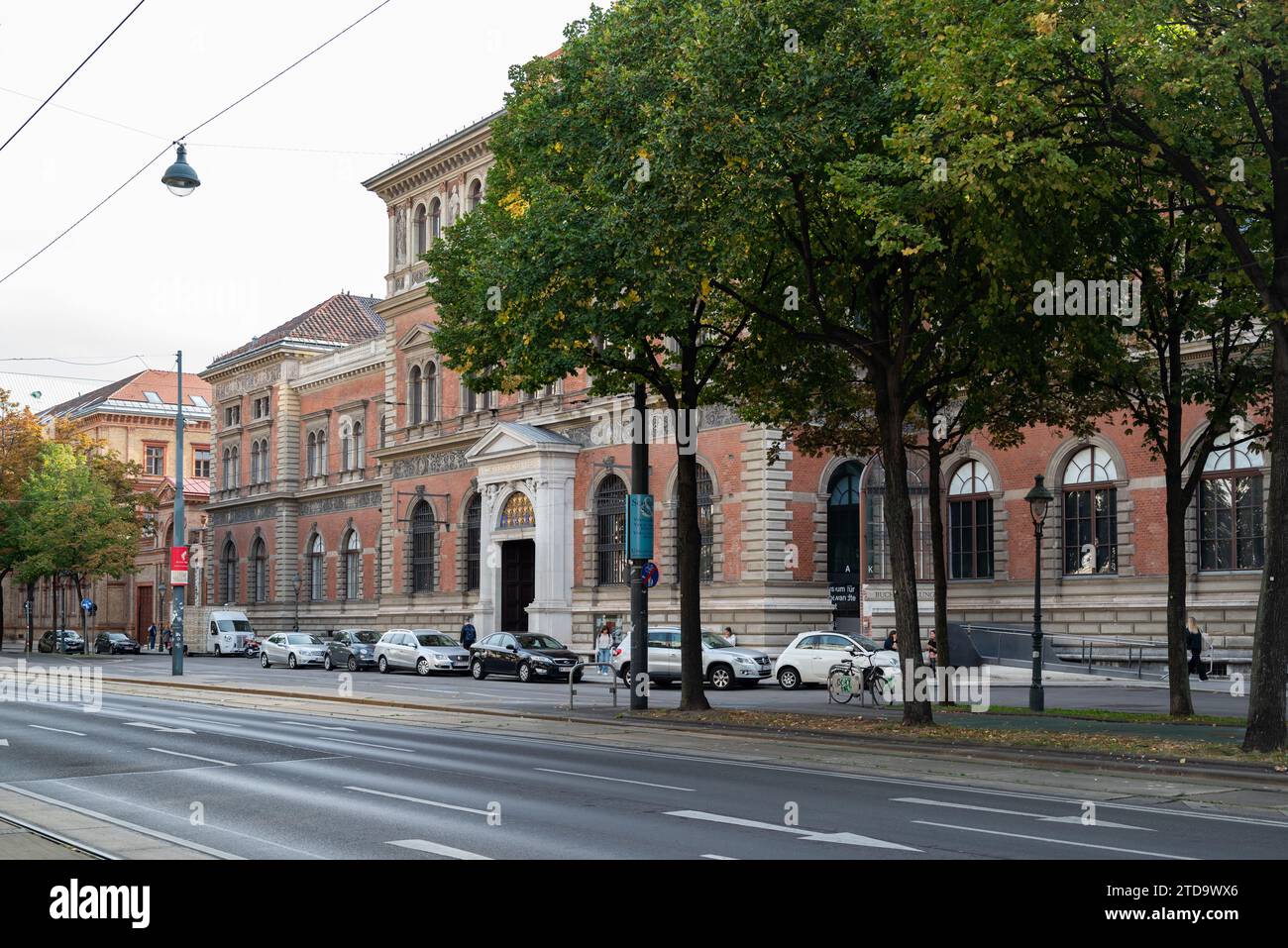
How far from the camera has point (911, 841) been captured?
11531mm

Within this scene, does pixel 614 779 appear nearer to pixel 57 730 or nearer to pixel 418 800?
pixel 418 800

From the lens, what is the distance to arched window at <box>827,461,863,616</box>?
1839 inches

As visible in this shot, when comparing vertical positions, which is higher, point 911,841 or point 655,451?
point 655,451

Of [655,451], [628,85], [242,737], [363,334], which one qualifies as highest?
[363,334]

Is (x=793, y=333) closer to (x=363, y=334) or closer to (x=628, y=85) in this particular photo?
→ (x=628, y=85)

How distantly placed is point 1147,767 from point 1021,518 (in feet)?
83.9

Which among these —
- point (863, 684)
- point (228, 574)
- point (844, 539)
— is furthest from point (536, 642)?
point (228, 574)

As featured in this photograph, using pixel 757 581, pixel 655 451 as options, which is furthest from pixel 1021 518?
pixel 655 451

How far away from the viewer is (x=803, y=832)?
11953 mm

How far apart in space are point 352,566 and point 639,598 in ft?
150

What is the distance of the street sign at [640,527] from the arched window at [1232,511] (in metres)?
16.9

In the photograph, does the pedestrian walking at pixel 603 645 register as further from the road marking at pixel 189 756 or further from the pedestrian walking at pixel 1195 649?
the road marking at pixel 189 756

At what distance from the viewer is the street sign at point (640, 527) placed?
2752cm

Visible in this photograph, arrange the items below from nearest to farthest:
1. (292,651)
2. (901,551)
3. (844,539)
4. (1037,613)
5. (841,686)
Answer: (901,551)
(1037,613)
(841,686)
(844,539)
(292,651)
